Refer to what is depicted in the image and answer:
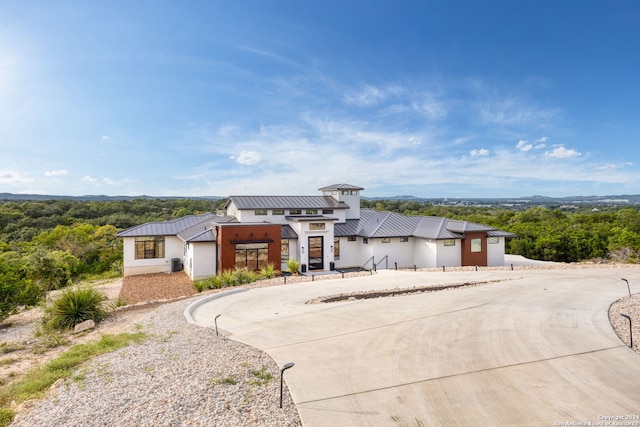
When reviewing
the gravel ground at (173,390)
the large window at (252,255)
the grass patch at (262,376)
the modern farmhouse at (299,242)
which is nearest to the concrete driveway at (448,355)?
the grass patch at (262,376)

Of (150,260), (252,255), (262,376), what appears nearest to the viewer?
(262,376)

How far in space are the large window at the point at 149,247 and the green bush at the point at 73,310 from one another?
12.1 meters

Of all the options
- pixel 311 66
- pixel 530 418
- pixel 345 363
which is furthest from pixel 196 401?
pixel 311 66

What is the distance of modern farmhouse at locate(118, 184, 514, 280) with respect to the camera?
72.8ft

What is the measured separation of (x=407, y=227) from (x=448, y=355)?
19.4 meters

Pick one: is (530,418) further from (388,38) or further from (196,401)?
(388,38)

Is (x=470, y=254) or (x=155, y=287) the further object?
(x=470, y=254)

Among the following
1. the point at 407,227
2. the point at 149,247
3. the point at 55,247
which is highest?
the point at 407,227

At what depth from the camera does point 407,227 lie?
26.4 meters

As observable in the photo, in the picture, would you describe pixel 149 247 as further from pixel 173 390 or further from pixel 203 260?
pixel 173 390

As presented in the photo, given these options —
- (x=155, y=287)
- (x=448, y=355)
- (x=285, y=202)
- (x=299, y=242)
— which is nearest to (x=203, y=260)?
(x=155, y=287)

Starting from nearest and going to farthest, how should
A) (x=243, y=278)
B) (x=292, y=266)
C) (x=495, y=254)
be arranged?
(x=243, y=278)
(x=292, y=266)
(x=495, y=254)

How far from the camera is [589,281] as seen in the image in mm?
15945

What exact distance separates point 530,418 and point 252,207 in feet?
70.6
